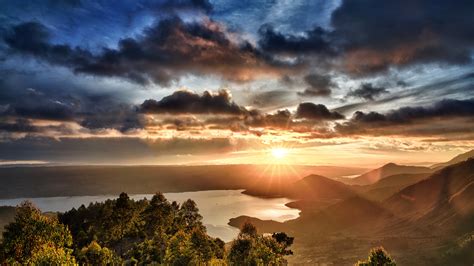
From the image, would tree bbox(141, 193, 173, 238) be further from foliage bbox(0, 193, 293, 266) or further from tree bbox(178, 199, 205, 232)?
tree bbox(178, 199, 205, 232)

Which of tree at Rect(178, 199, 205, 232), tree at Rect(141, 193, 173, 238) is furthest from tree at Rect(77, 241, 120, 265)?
tree at Rect(178, 199, 205, 232)

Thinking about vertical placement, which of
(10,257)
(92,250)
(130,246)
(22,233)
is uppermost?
(22,233)

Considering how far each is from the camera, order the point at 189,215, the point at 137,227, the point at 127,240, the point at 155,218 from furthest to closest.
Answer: the point at 189,215, the point at 155,218, the point at 137,227, the point at 127,240

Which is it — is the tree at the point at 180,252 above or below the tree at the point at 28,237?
below

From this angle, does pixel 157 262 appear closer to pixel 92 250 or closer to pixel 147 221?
pixel 92 250

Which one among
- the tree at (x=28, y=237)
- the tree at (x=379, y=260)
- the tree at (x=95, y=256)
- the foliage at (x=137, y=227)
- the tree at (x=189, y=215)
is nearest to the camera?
the tree at (x=28, y=237)

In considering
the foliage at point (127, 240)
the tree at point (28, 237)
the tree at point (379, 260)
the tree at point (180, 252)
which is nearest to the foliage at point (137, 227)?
the foliage at point (127, 240)

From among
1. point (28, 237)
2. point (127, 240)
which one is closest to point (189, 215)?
point (127, 240)

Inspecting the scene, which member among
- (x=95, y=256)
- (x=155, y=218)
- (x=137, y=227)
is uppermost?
(x=155, y=218)

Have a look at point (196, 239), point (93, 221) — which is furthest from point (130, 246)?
point (196, 239)

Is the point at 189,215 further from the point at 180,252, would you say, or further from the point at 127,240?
the point at 180,252

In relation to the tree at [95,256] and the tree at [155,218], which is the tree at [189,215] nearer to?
the tree at [155,218]
